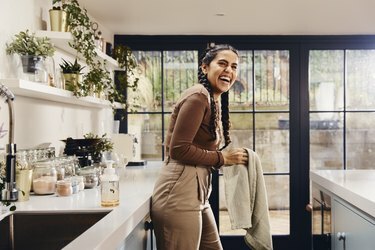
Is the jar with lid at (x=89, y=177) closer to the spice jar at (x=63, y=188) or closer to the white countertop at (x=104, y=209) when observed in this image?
the white countertop at (x=104, y=209)

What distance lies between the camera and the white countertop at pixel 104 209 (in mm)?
1200

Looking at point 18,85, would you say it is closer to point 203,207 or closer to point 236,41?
point 203,207

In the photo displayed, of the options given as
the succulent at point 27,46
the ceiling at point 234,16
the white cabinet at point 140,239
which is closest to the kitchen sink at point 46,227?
the white cabinet at point 140,239

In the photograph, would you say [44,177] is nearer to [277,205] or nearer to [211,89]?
[211,89]

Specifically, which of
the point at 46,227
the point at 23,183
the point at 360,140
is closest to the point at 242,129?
the point at 360,140

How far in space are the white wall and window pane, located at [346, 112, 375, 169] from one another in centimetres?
261

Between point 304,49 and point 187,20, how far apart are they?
4.33 feet

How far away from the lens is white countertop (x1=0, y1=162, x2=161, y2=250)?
120cm

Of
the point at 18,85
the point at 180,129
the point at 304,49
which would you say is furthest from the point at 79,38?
the point at 304,49

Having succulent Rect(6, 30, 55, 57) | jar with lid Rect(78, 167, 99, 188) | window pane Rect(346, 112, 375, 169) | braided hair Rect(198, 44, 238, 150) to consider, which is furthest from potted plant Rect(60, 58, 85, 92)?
window pane Rect(346, 112, 375, 169)

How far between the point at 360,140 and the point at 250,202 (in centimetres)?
264

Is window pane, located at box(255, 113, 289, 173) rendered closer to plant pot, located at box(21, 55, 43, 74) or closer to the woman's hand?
the woman's hand

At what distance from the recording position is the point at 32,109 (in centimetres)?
237

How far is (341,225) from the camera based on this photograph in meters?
2.11
